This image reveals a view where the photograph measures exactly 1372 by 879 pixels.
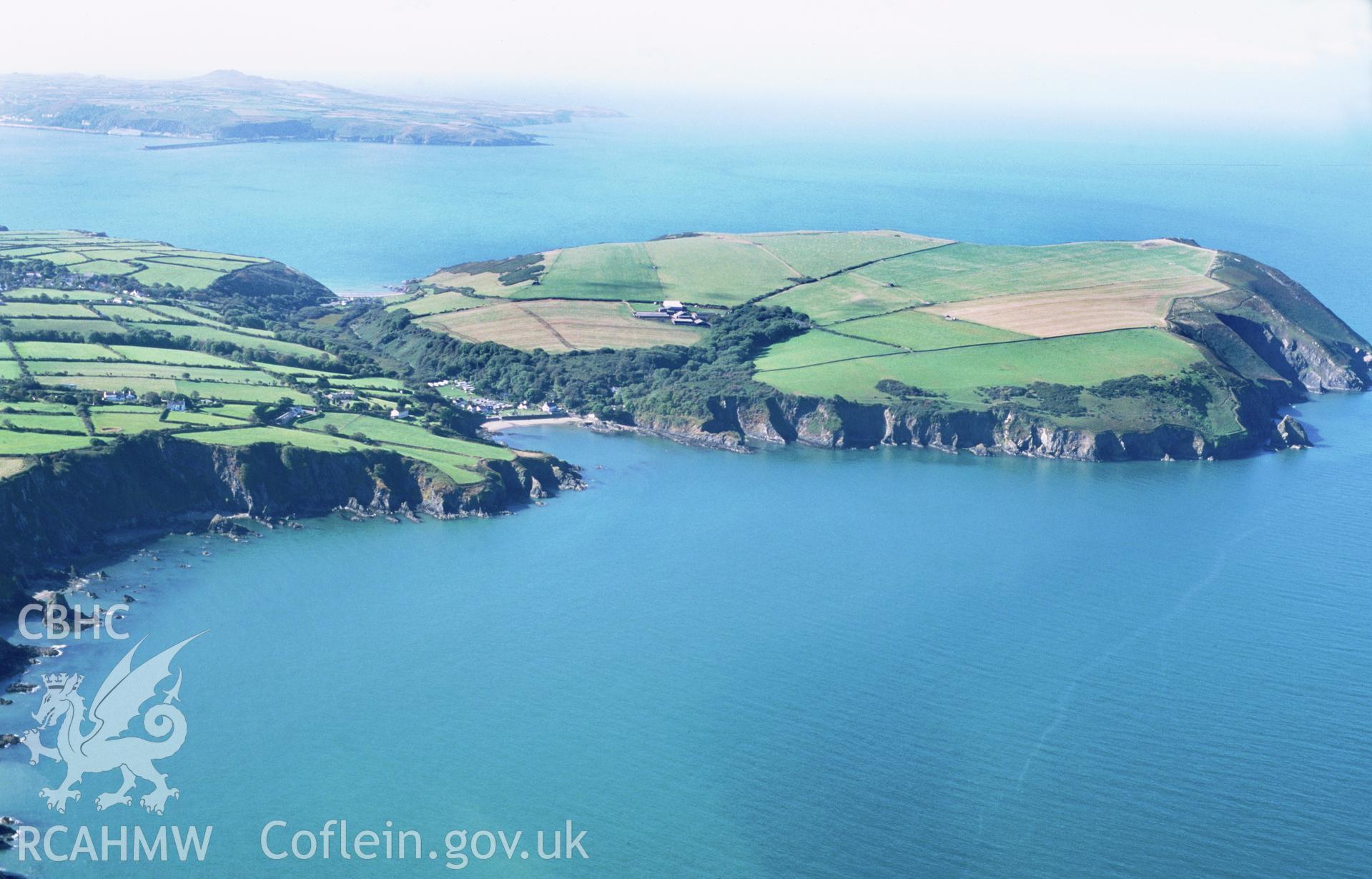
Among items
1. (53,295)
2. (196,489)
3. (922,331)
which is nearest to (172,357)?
(53,295)

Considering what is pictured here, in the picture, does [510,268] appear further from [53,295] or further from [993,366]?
[993,366]

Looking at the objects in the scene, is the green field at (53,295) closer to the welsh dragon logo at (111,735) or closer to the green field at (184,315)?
the green field at (184,315)

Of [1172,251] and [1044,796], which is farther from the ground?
[1172,251]

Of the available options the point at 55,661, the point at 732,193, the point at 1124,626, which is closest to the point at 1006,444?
the point at 1124,626

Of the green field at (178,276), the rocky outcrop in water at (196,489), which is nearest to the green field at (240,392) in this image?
the rocky outcrop in water at (196,489)

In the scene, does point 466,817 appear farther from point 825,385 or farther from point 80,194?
point 80,194

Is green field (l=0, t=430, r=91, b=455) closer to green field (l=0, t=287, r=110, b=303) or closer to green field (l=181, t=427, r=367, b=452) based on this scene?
green field (l=181, t=427, r=367, b=452)
